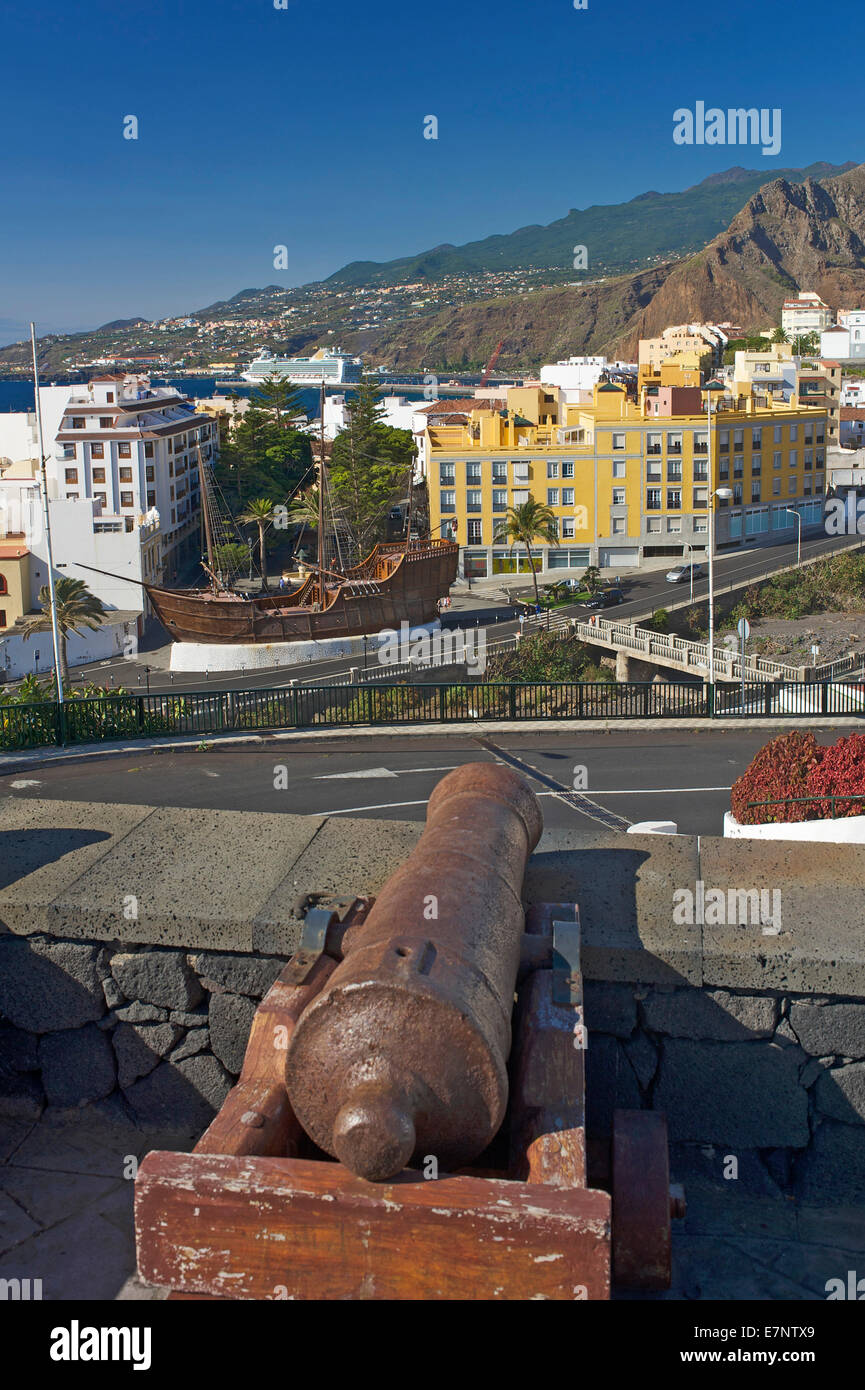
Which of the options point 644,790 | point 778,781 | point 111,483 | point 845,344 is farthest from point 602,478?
point 845,344

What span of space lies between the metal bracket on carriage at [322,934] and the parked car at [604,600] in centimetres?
6034

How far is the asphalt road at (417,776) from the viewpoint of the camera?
1284cm

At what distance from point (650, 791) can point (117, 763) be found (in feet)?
19.2

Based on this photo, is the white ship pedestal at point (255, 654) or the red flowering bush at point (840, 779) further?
the white ship pedestal at point (255, 654)

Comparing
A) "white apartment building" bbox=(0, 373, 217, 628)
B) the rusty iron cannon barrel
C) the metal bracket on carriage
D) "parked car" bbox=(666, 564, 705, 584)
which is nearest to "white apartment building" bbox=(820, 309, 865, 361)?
"parked car" bbox=(666, 564, 705, 584)

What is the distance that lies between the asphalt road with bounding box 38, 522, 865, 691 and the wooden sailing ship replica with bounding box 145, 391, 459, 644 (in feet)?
6.46

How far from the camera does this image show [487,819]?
4.32 meters

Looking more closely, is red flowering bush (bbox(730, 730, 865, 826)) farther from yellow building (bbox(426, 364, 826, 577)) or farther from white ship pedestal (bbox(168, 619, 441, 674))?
yellow building (bbox(426, 364, 826, 577))

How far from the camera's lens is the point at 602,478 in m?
73.6

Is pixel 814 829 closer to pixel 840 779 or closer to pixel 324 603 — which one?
pixel 840 779

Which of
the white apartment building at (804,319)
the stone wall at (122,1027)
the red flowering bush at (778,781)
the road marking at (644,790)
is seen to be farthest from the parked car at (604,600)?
the white apartment building at (804,319)

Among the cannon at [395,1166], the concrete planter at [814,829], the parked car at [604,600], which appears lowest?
the parked car at [604,600]

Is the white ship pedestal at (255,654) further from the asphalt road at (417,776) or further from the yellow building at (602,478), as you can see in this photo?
the asphalt road at (417,776)
